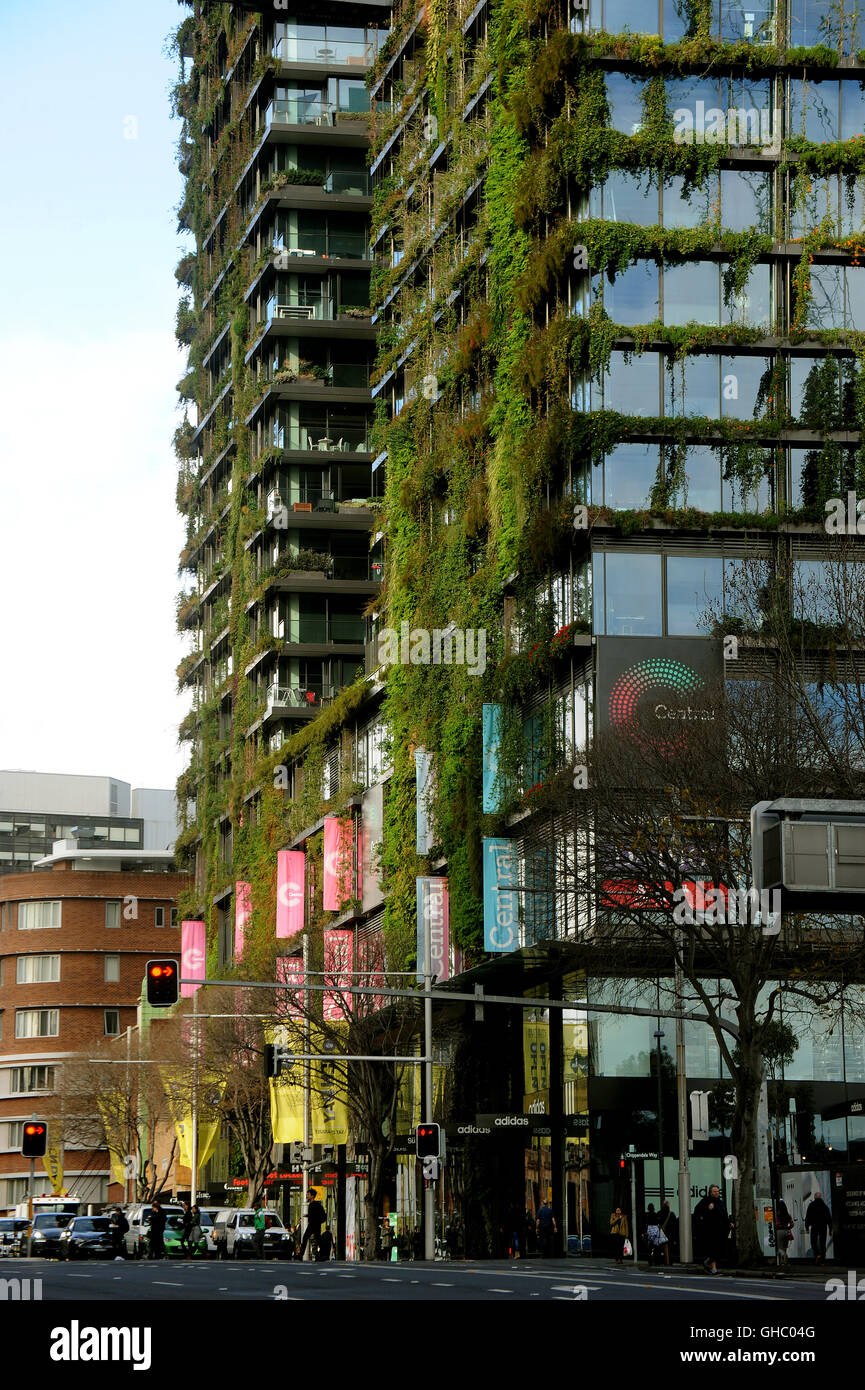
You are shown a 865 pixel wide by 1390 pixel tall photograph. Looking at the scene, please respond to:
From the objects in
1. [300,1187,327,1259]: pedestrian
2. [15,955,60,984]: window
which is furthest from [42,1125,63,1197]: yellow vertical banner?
[300,1187,327,1259]: pedestrian

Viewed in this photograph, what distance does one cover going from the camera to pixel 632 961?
48719mm

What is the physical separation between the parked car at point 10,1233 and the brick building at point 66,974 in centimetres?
5304

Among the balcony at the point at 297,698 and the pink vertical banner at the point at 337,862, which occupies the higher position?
the balcony at the point at 297,698

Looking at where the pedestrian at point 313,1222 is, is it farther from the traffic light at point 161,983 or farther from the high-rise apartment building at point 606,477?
the traffic light at point 161,983

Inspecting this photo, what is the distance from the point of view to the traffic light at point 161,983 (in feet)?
126

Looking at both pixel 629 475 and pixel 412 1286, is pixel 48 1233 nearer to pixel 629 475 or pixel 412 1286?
pixel 629 475

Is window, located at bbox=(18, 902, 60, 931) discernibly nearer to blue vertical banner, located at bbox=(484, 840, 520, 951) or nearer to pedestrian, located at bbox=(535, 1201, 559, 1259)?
blue vertical banner, located at bbox=(484, 840, 520, 951)

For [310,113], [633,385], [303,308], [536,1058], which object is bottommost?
[536,1058]

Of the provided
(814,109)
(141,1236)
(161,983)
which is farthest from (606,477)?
(141,1236)

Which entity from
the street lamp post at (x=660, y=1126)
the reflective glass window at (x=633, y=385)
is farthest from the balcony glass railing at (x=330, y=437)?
the street lamp post at (x=660, y=1126)

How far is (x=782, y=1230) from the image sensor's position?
4347cm

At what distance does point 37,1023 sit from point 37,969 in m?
3.78

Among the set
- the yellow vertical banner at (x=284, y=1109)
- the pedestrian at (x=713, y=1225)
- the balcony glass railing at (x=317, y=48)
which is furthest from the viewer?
the balcony glass railing at (x=317, y=48)

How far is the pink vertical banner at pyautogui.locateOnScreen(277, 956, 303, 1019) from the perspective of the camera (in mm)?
68125
